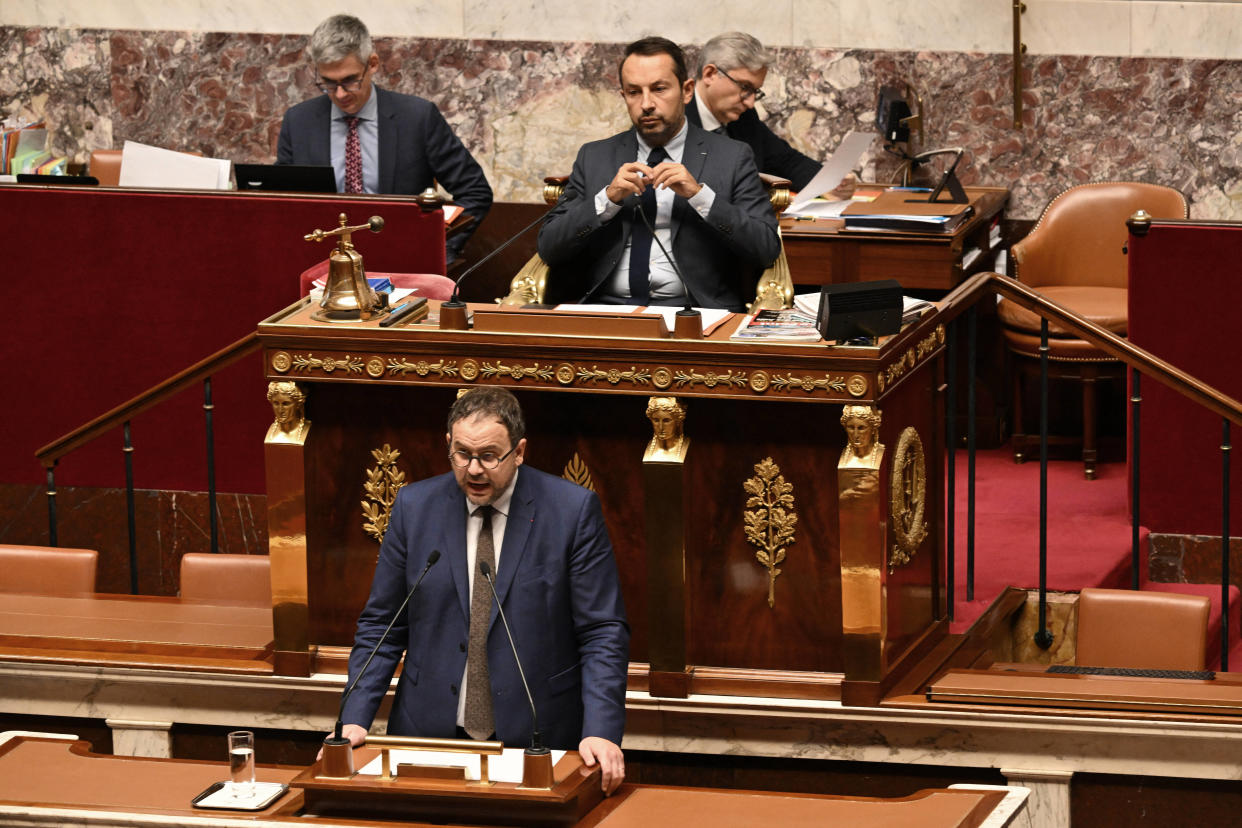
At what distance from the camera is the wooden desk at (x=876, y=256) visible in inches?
286

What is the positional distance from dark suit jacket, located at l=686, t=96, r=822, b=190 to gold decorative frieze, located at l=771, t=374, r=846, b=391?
2273 mm

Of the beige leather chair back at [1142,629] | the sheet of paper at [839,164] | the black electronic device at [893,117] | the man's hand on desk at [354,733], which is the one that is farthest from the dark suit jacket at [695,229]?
the black electronic device at [893,117]

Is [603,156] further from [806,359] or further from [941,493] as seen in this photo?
[941,493]

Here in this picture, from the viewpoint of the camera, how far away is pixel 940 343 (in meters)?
5.36

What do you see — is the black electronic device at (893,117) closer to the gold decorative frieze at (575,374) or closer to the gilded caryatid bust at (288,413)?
the gold decorative frieze at (575,374)

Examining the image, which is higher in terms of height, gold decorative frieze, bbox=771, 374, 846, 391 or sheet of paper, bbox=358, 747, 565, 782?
gold decorative frieze, bbox=771, 374, 846, 391

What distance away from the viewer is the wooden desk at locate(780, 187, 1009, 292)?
7.27 metres

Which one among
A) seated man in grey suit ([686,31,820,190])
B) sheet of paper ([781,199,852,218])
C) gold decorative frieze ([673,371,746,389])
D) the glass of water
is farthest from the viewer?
sheet of paper ([781,199,852,218])

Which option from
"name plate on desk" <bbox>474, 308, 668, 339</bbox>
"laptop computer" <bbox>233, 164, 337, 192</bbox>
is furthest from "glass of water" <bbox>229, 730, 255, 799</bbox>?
"laptop computer" <bbox>233, 164, 337, 192</bbox>

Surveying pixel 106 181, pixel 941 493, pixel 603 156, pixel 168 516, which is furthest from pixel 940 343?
pixel 106 181

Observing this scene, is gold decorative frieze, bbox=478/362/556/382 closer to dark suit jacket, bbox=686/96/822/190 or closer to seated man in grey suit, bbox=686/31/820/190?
seated man in grey suit, bbox=686/31/820/190

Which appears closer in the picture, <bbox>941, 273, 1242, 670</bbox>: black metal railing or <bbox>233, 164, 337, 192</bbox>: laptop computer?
<bbox>941, 273, 1242, 670</bbox>: black metal railing

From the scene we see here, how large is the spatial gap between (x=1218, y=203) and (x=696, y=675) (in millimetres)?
3914

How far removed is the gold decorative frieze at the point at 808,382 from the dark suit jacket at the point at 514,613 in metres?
0.59
